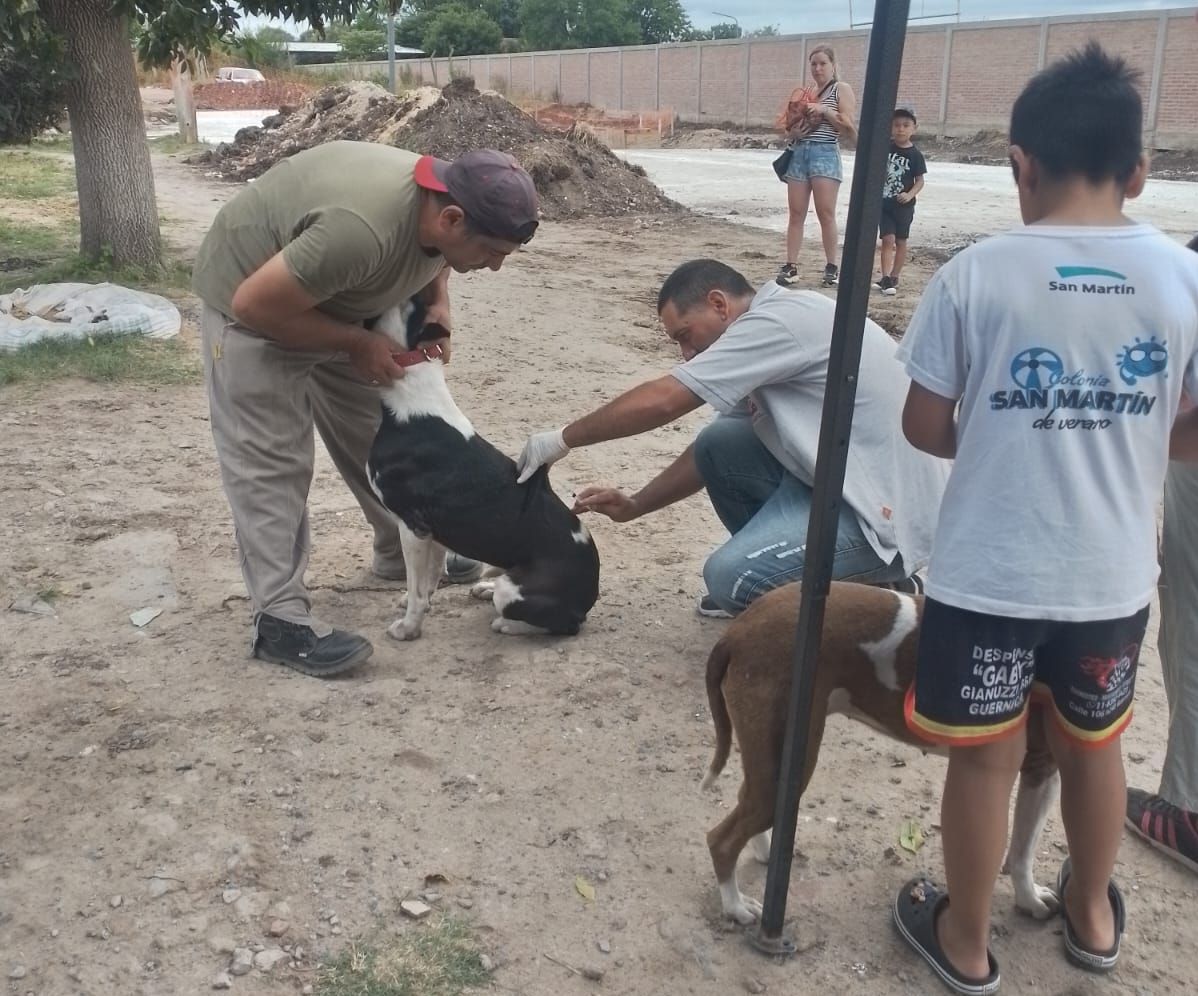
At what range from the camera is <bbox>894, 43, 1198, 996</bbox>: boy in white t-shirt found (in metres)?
2.02

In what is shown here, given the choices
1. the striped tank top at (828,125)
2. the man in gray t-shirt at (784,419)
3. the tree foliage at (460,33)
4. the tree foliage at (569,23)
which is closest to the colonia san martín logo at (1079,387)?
the man in gray t-shirt at (784,419)

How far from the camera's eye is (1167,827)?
2992mm

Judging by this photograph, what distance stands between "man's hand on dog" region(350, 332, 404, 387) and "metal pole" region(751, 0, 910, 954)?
6.43 ft

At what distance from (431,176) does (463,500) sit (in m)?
1.13

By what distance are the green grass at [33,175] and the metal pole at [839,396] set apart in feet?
52.9

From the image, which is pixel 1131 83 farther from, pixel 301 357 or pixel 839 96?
pixel 839 96

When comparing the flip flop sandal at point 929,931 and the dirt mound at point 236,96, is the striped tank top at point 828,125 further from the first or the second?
the dirt mound at point 236,96

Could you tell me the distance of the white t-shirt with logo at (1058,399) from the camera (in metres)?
2.01

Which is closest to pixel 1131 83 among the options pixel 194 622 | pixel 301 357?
pixel 301 357

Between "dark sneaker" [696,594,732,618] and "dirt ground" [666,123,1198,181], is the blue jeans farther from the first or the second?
"dirt ground" [666,123,1198,181]

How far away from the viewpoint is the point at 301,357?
380 centimetres

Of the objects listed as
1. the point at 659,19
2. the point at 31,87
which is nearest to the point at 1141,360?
the point at 31,87

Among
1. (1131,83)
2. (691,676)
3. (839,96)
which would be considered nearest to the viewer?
(1131,83)

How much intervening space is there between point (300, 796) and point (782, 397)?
1950mm
